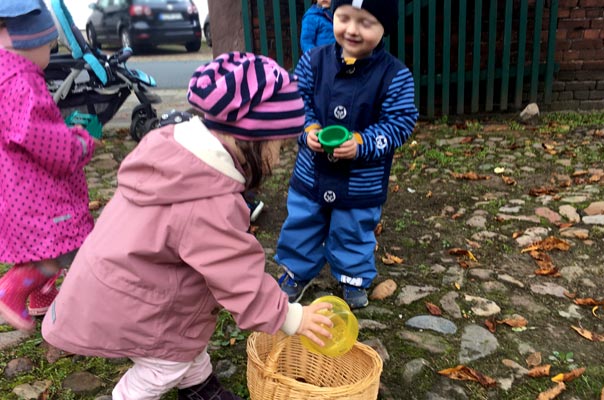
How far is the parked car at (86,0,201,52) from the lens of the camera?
59.8 feet

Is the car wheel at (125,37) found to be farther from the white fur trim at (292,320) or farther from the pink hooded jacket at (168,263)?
the white fur trim at (292,320)

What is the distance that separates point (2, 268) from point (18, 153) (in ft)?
4.46

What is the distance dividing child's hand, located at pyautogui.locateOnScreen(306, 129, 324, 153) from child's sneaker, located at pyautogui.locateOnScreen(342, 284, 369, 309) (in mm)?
745

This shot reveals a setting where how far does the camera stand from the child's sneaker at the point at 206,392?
227cm

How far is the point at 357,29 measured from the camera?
2621mm

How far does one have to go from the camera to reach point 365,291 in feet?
10.2

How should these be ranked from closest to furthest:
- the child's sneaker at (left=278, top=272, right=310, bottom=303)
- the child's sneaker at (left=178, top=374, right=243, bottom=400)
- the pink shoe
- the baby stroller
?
the child's sneaker at (left=178, top=374, right=243, bottom=400) → the pink shoe → the child's sneaker at (left=278, top=272, right=310, bottom=303) → the baby stroller

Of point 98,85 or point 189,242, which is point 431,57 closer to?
point 98,85

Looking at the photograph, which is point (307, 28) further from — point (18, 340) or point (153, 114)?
point (18, 340)

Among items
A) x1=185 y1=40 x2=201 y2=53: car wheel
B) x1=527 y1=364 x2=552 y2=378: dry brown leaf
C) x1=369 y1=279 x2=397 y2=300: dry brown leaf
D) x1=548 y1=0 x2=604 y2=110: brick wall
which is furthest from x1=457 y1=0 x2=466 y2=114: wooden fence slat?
x1=185 y1=40 x2=201 y2=53: car wheel

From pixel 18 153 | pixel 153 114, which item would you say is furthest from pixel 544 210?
pixel 153 114

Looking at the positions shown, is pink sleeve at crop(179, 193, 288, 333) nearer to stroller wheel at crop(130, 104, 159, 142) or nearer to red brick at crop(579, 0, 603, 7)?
stroller wheel at crop(130, 104, 159, 142)

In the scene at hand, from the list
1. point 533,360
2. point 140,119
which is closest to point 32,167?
point 533,360

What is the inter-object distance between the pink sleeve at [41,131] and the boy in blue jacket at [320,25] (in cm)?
255
